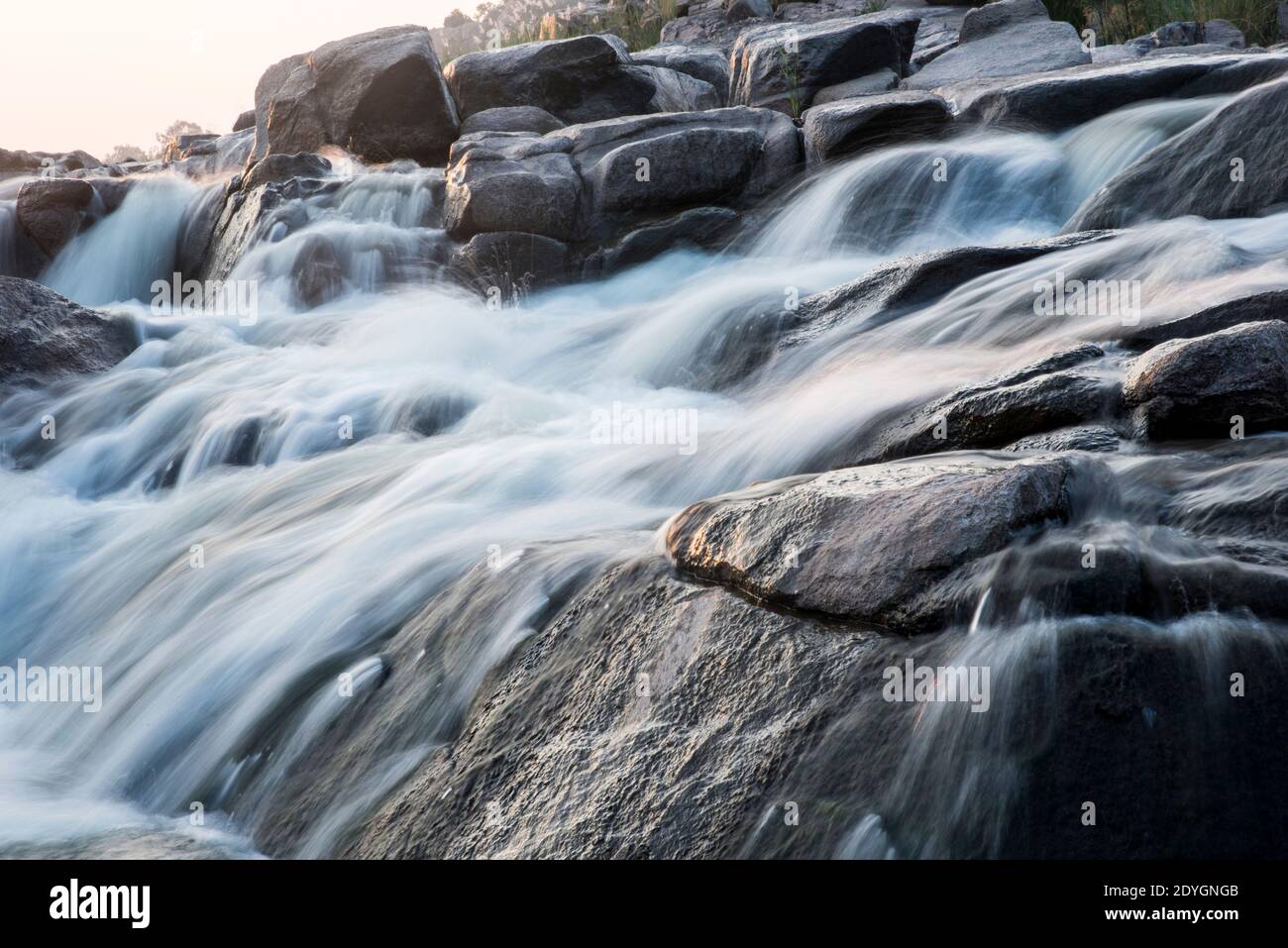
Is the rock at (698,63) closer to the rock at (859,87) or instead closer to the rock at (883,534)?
the rock at (859,87)

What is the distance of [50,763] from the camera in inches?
177

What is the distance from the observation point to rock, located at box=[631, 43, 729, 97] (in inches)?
616

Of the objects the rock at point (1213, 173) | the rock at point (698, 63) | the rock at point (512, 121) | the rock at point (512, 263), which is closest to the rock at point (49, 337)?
the rock at point (512, 263)

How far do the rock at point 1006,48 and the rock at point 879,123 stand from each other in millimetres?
1943

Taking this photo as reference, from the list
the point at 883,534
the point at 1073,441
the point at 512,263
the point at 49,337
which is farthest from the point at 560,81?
the point at 883,534

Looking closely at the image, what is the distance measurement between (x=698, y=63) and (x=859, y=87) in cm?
378

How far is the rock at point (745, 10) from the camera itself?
61.9 ft

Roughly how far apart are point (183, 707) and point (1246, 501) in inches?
148

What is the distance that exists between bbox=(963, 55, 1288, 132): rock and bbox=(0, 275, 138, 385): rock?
729 centimetres

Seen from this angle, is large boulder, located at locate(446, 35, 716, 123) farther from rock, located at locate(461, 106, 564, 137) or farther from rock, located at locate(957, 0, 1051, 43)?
rock, located at locate(957, 0, 1051, 43)

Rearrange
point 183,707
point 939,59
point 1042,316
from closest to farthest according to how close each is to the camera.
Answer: point 183,707 → point 1042,316 → point 939,59

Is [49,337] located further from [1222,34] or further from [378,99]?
[1222,34]

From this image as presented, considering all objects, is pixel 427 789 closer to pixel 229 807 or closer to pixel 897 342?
pixel 229 807
